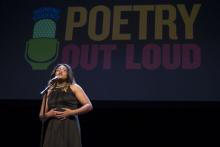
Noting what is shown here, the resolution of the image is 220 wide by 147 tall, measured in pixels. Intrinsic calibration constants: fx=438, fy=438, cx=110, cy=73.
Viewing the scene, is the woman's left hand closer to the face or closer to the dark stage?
the face

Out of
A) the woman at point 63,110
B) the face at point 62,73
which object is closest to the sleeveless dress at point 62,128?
the woman at point 63,110

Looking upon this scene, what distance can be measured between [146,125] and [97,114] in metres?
0.55

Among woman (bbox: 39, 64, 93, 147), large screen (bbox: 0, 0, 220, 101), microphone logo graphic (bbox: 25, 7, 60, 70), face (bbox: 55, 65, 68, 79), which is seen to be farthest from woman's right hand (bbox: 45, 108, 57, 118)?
microphone logo graphic (bbox: 25, 7, 60, 70)

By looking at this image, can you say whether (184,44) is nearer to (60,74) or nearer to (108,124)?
(108,124)

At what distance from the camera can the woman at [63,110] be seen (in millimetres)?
2916

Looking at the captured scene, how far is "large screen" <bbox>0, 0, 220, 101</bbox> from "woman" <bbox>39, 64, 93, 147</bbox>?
1402 millimetres

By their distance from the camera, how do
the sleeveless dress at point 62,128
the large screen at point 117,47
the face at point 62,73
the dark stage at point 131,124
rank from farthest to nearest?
the dark stage at point 131,124 < the large screen at point 117,47 < the face at point 62,73 < the sleeveless dress at point 62,128

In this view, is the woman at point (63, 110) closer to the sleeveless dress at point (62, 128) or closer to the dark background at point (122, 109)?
the sleeveless dress at point (62, 128)

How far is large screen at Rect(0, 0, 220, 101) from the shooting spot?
4391mm

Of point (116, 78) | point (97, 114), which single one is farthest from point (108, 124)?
point (116, 78)

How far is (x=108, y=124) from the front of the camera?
15.8 feet

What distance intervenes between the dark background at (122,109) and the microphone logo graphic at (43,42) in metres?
0.08

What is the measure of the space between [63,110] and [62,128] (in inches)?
4.8

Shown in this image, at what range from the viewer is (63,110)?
2953mm
